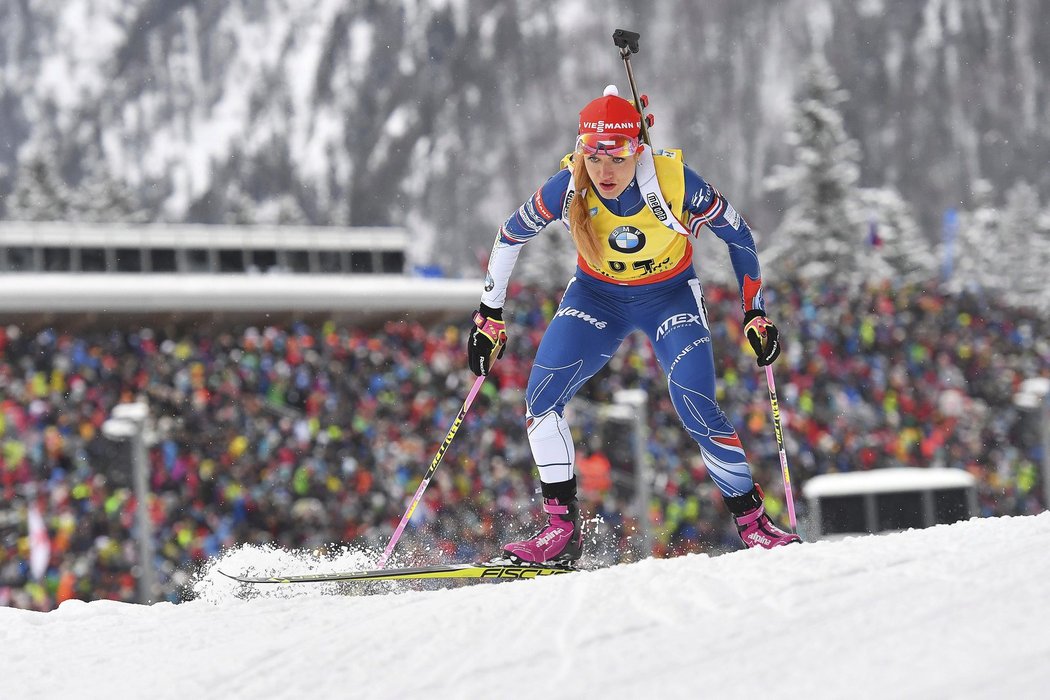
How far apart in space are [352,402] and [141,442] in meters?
3.59

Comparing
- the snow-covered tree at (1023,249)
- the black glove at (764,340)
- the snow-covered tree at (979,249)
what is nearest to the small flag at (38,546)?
the black glove at (764,340)

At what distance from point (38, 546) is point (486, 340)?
7870 mm

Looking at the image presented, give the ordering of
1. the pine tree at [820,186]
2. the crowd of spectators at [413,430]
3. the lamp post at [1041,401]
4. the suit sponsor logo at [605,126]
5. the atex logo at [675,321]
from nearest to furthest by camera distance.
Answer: the suit sponsor logo at [605,126], the atex logo at [675,321], the crowd of spectators at [413,430], the lamp post at [1041,401], the pine tree at [820,186]

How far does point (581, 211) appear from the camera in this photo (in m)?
5.07

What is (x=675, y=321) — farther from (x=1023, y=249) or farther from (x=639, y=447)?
(x=1023, y=249)

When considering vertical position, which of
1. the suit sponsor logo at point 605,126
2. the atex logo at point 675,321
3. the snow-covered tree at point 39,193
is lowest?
the atex logo at point 675,321

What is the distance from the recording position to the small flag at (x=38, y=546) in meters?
11.2

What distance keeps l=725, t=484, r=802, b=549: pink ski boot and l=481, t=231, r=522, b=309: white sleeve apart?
1505mm

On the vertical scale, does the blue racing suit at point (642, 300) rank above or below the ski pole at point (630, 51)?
below

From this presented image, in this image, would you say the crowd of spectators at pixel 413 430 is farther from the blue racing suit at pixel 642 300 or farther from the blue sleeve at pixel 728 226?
the blue sleeve at pixel 728 226

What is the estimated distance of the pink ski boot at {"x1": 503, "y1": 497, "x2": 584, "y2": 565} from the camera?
5.45 m

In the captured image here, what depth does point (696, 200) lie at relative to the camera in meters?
5.05

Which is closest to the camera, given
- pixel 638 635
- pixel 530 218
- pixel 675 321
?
pixel 638 635

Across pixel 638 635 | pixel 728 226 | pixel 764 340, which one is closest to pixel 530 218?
pixel 728 226
